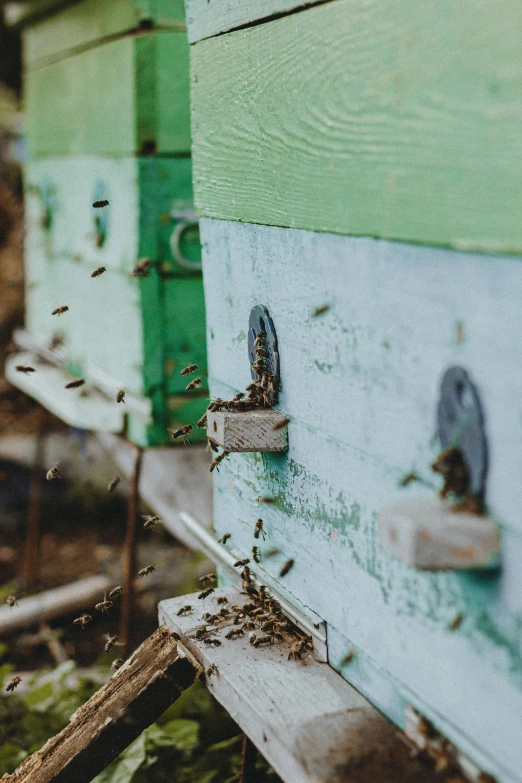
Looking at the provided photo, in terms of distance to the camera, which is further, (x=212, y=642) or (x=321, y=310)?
(x=212, y=642)

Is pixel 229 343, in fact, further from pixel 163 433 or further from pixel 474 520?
pixel 163 433

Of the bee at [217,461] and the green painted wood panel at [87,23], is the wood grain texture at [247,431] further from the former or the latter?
the green painted wood panel at [87,23]

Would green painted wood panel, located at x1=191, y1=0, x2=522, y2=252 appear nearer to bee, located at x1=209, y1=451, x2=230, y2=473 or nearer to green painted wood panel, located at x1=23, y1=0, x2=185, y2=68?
bee, located at x1=209, y1=451, x2=230, y2=473

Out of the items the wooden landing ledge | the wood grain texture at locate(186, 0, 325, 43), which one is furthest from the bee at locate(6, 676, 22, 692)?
the wood grain texture at locate(186, 0, 325, 43)

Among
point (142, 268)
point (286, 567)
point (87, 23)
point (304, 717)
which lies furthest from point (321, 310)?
point (87, 23)

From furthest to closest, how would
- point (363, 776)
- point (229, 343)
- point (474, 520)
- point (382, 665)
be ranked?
point (229, 343), point (382, 665), point (363, 776), point (474, 520)

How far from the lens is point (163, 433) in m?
3.36

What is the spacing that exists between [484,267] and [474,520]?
0.33 metres

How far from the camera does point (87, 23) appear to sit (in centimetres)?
348

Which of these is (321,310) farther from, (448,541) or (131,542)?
(131,542)

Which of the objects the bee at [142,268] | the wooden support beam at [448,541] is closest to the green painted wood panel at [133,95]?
the bee at [142,268]

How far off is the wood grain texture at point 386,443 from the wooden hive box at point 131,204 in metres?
1.16

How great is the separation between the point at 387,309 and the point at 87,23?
8.68 ft

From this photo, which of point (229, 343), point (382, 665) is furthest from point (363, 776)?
point (229, 343)
